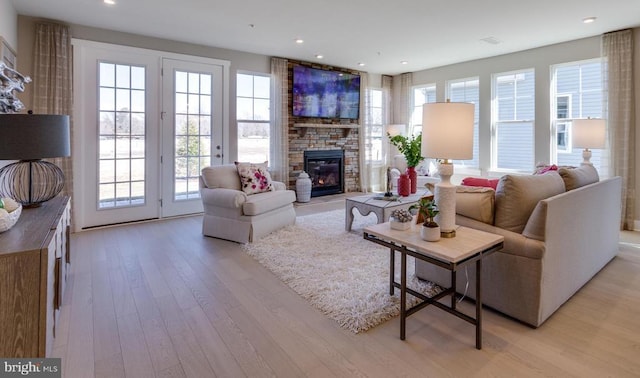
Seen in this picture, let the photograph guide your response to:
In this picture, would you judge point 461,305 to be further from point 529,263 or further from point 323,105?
point 323,105

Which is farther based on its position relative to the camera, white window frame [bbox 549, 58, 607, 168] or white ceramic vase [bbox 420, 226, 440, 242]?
white window frame [bbox 549, 58, 607, 168]

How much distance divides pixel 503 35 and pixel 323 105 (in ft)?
10.6

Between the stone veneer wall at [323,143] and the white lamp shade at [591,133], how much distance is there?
4.06 meters

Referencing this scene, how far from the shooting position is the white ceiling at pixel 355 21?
375 centimetres

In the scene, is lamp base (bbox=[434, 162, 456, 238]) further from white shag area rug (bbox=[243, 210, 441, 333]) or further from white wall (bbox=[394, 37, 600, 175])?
white wall (bbox=[394, 37, 600, 175])

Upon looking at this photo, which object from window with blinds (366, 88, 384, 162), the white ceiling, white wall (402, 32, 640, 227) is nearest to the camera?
the white ceiling

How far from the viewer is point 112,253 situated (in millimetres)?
3549

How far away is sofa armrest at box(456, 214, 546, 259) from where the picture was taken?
6.77 ft

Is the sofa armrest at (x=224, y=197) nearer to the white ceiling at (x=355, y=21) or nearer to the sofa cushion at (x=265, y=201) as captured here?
the sofa cushion at (x=265, y=201)

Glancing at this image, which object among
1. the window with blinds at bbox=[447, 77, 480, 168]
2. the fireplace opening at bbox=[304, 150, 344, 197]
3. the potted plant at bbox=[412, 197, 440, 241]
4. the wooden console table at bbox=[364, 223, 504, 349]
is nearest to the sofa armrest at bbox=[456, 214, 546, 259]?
the wooden console table at bbox=[364, 223, 504, 349]

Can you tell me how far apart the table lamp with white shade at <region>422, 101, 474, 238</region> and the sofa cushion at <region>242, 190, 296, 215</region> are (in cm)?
222

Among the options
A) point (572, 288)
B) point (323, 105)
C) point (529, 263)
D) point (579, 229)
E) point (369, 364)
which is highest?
point (323, 105)

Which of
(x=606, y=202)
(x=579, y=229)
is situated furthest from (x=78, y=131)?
(x=606, y=202)

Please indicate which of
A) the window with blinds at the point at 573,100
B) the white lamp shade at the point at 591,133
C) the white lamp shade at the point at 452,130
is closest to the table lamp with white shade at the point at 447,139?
the white lamp shade at the point at 452,130
